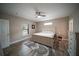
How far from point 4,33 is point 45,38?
0.97m

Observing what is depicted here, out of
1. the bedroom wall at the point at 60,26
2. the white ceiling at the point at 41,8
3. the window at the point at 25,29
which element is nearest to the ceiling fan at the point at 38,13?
the white ceiling at the point at 41,8

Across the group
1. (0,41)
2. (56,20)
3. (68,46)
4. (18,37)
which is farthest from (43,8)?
(0,41)

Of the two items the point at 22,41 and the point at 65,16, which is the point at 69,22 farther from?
the point at 22,41

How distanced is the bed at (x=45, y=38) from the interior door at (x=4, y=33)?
0.61 m

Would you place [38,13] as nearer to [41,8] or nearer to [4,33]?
[41,8]

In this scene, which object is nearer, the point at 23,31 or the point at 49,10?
the point at 49,10

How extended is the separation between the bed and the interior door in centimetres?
61

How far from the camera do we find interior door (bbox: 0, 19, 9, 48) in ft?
4.42

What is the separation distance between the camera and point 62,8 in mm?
1340

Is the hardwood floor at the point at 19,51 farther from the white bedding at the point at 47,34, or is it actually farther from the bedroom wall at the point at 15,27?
the white bedding at the point at 47,34

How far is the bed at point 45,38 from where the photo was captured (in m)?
1.47

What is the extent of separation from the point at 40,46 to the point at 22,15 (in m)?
0.88

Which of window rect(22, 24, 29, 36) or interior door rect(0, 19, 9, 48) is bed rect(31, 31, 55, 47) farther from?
interior door rect(0, 19, 9, 48)

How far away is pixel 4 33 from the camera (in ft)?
4.51
